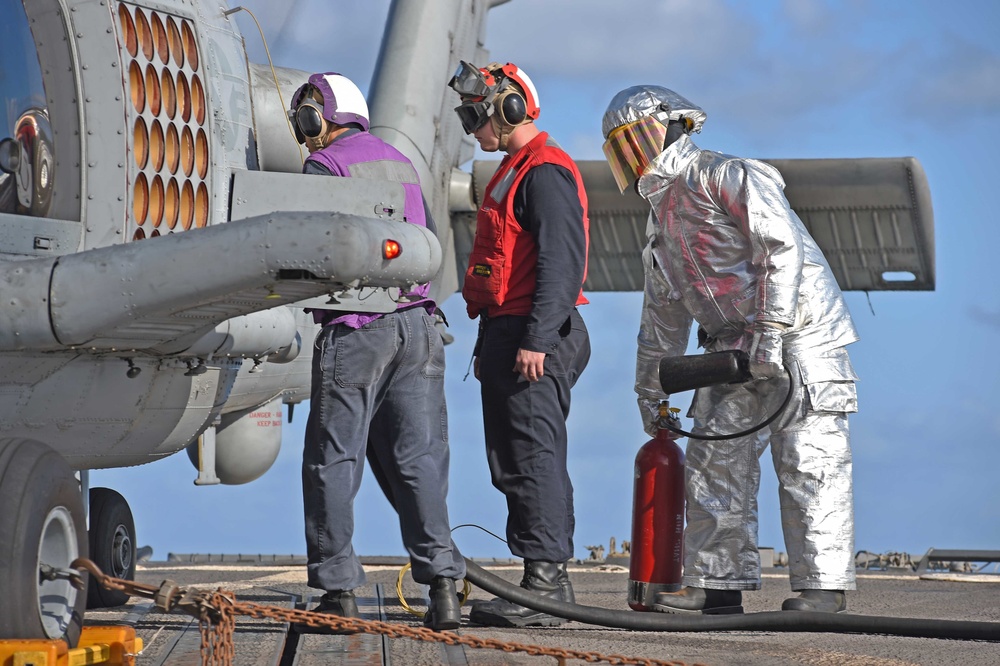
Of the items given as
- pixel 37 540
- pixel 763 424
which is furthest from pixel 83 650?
pixel 763 424

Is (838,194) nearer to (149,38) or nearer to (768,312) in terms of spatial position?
(768,312)

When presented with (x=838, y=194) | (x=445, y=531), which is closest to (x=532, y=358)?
(x=445, y=531)

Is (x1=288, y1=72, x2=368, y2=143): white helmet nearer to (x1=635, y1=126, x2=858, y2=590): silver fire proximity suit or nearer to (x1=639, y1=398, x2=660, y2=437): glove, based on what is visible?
(x1=635, y1=126, x2=858, y2=590): silver fire proximity suit

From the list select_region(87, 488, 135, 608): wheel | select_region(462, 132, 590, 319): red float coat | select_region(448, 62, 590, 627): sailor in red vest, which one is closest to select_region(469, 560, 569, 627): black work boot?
select_region(448, 62, 590, 627): sailor in red vest

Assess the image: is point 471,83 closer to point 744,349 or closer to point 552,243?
point 552,243

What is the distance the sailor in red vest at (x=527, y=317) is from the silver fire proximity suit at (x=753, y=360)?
0.54 meters

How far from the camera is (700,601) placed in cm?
511

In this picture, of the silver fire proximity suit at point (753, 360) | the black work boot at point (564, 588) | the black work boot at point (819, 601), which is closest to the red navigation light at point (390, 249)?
the black work boot at point (564, 588)

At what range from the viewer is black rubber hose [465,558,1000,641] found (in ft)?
14.5

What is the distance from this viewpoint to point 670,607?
502 centimetres

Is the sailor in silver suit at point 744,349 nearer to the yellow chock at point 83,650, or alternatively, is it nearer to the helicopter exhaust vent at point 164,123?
the helicopter exhaust vent at point 164,123

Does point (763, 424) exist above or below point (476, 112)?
below

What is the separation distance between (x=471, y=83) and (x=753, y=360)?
1.45m

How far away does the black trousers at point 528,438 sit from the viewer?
4742 mm
